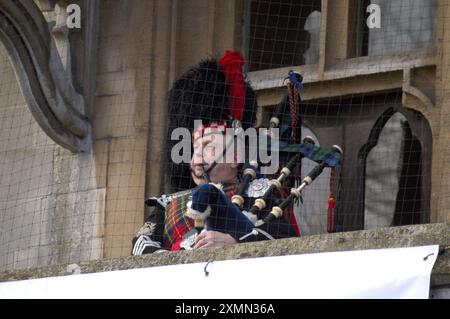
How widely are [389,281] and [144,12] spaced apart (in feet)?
14.1

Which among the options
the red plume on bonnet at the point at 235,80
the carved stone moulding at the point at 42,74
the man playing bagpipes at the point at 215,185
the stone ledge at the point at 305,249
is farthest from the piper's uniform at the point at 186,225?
the carved stone moulding at the point at 42,74

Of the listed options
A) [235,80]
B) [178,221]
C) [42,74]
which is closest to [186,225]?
[178,221]

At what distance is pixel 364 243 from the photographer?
7.14 metres

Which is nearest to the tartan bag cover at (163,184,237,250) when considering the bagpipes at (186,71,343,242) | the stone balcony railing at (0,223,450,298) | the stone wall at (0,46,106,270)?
the bagpipes at (186,71,343,242)

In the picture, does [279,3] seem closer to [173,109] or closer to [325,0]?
[325,0]

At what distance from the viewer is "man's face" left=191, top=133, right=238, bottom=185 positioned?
922 cm

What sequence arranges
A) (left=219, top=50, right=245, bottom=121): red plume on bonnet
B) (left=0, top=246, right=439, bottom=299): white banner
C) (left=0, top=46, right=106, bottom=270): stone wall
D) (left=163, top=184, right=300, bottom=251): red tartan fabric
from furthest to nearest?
(left=0, top=46, right=106, bottom=270): stone wall, (left=219, top=50, right=245, bottom=121): red plume on bonnet, (left=163, top=184, right=300, bottom=251): red tartan fabric, (left=0, top=246, right=439, bottom=299): white banner

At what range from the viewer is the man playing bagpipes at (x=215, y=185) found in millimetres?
8695

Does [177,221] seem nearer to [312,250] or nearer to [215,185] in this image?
[215,185]

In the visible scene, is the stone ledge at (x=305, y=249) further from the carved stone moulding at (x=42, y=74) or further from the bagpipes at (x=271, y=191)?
the carved stone moulding at (x=42, y=74)

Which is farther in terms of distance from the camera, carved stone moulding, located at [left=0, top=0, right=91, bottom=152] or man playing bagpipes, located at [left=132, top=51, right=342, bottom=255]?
carved stone moulding, located at [left=0, top=0, right=91, bottom=152]

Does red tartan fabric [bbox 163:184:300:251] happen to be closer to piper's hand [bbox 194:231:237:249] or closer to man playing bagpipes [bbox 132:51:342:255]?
man playing bagpipes [bbox 132:51:342:255]

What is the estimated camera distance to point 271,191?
9.09 m
